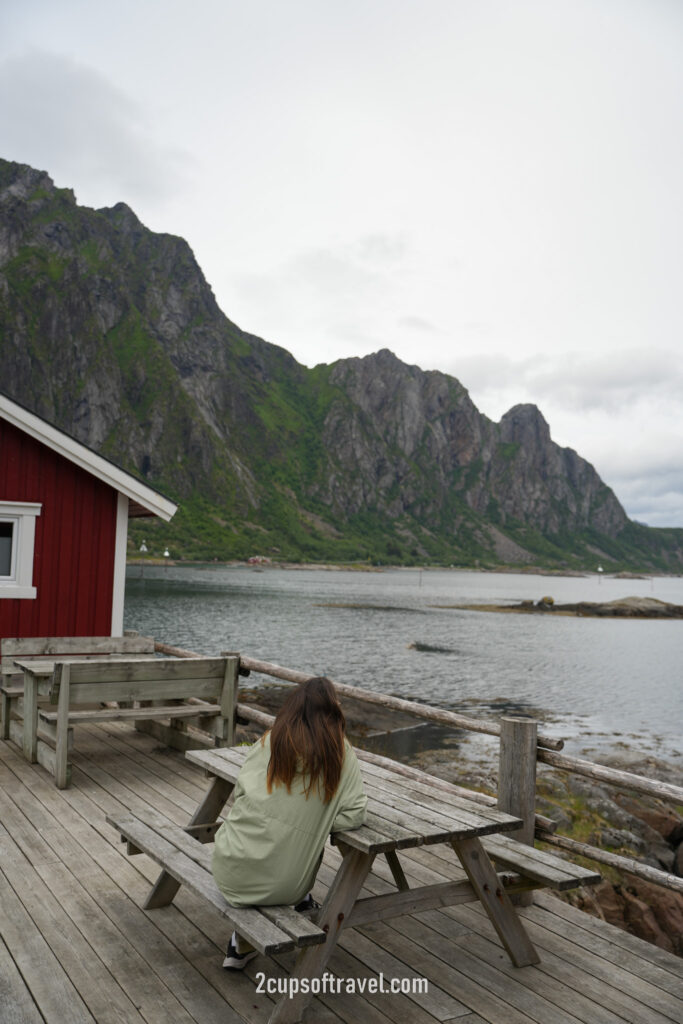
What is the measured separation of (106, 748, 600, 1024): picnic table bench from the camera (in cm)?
323

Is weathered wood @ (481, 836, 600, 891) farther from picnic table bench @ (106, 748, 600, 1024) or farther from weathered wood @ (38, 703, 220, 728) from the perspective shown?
weathered wood @ (38, 703, 220, 728)

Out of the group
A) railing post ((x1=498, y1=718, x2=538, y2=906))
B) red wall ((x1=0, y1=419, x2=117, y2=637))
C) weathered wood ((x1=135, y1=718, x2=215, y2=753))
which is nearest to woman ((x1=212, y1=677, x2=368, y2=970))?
railing post ((x1=498, y1=718, x2=538, y2=906))

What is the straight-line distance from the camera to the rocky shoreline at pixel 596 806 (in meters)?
9.20

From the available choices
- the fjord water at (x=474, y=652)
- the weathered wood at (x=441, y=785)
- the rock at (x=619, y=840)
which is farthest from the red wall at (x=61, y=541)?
the fjord water at (x=474, y=652)

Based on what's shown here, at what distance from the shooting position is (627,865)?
4594 millimetres

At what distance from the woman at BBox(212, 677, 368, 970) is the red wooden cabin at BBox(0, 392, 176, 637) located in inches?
305

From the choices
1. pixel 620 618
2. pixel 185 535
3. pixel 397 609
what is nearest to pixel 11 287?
pixel 185 535

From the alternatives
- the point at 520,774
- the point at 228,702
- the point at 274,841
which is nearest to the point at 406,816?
the point at 274,841

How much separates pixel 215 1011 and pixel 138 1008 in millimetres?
353

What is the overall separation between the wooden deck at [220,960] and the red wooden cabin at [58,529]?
522 centimetres

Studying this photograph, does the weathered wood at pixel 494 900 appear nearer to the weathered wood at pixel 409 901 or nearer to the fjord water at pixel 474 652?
the weathered wood at pixel 409 901

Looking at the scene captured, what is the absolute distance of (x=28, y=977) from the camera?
3.58 m

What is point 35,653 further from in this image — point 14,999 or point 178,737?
point 14,999

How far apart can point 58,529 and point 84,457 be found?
1.10 meters
